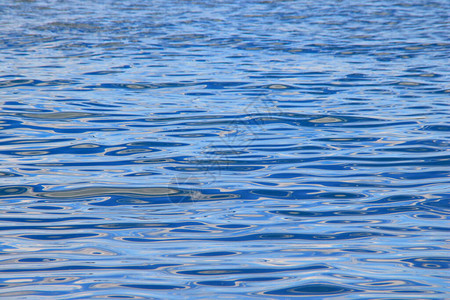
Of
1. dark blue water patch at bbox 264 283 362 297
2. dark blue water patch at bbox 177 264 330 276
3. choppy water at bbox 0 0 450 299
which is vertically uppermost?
dark blue water patch at bbox 264 283 362 297

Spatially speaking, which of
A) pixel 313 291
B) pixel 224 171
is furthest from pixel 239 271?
pixel 224 171

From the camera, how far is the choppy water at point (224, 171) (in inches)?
143

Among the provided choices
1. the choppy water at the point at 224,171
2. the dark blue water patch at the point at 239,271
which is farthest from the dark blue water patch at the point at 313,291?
the dark blue water patch at the point at 239,271

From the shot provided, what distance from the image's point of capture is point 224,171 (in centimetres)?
562

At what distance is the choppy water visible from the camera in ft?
11.9

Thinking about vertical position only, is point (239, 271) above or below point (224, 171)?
above

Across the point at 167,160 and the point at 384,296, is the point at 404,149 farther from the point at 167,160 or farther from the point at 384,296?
the point at 384,296

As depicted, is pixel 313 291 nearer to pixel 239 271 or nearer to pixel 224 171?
pixel 239 271

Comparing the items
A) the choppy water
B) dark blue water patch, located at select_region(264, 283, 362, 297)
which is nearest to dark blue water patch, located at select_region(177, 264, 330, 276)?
the choppy water

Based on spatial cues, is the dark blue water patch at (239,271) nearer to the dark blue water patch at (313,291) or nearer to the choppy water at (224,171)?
the choppy water at (224,171)

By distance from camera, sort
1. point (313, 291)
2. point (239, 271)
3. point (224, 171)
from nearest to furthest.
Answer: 1. point (313, 291)
2. point (239, 271)
3. point (224, 171)

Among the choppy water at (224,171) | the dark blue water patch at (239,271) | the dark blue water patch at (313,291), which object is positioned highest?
the dark blue water patch at (313,291)

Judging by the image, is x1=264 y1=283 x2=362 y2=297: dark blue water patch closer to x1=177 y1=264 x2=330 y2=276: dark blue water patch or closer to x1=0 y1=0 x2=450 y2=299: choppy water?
x1=0 y1=0 x2=450 y2=299: choppy water

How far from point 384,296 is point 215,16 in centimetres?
1532
